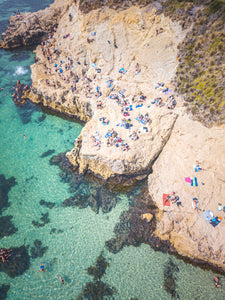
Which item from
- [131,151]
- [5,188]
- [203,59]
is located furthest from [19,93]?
[203,59]

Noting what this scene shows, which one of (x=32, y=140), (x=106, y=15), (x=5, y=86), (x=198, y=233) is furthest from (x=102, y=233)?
(x=5, y=86)

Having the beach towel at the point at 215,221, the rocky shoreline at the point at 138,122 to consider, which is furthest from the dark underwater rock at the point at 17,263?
the beach towel at the point at 215,221

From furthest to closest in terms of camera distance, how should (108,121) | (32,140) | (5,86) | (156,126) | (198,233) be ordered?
(5,86)
(32,140)
(108,121)
(156,126)
(198,233)

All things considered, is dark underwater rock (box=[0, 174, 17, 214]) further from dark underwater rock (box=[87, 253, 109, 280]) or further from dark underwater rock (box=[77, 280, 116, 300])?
dark underwater rock (box=[77, 280, 116, 300])

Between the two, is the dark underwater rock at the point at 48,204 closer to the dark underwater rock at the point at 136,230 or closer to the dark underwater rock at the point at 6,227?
the dark underwater rock at the point at 6,227

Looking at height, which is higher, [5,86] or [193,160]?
[193,160]

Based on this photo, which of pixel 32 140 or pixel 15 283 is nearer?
pixel 15 283

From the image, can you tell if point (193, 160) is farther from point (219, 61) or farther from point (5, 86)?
point (5, 86)

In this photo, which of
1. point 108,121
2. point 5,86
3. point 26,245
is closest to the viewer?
point 26,245
